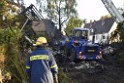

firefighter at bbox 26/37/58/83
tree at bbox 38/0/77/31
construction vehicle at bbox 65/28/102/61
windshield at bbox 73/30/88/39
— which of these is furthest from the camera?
tree at bbox 38/0/77/31

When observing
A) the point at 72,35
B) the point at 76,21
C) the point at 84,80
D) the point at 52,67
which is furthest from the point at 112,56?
the point at 76,21

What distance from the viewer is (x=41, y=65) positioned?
7703 mm

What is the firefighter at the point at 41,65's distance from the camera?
768 centimetres

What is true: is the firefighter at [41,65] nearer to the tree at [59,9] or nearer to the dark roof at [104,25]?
the tree at [59,9]

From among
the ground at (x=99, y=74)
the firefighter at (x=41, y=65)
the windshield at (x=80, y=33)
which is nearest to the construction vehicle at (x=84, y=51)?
the windshield at (x=80, y=33)

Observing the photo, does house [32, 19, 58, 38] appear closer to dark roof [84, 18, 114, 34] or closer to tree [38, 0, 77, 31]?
tree [38, 0, 77, 31]

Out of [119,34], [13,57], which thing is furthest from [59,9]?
[13,57]

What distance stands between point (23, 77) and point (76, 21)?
157ft

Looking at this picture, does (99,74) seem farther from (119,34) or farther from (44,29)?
(44,29)

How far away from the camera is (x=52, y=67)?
25.5 feet

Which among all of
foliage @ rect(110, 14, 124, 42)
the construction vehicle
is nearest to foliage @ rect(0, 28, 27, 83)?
the construction vehicle

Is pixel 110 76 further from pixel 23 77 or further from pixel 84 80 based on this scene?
pixel 23 77

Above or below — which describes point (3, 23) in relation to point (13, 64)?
above

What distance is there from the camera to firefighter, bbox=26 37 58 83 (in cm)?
768
